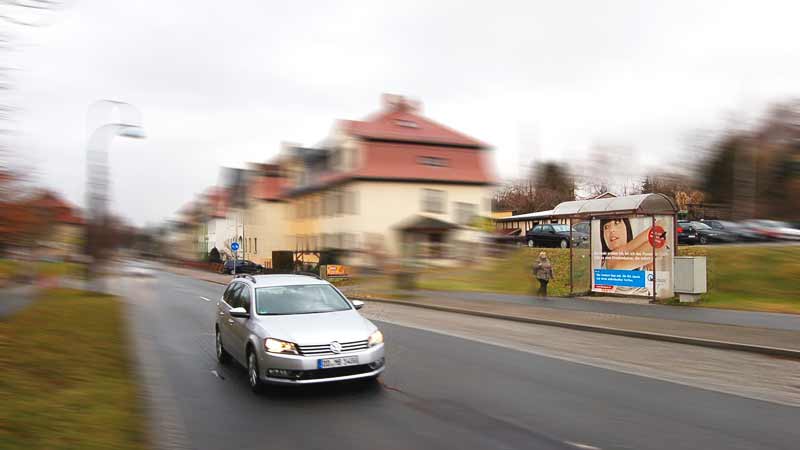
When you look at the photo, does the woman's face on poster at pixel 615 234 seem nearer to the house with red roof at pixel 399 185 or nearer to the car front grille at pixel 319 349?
the car front grille at pixel 319 349

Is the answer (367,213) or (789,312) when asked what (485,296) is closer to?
(789,312)

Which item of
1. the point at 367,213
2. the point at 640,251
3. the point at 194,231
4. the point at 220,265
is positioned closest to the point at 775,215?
the point at 640,251

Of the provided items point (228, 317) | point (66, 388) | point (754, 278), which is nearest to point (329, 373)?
point (228, 317)

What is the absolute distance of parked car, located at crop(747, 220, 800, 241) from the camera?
35.2m

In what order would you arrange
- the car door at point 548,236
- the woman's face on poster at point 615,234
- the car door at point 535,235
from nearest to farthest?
the woman's face on poster at point 615,234, the car door at point 548,236, the car door at point 535,235

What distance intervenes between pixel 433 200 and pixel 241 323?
36643mm

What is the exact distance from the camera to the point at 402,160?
4547 centimetres

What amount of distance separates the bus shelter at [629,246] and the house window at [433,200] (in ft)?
74.6

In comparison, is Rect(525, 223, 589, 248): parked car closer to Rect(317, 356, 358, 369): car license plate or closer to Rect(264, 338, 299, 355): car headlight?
Rect(317, 356, 358, 369): car license plate

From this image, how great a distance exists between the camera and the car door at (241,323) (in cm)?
920

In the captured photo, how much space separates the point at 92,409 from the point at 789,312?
16.0 meters

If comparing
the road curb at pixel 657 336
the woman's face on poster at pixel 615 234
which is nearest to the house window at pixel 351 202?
the woman's face on poster at pixel 615 234

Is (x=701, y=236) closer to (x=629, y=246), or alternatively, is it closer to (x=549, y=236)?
(x=549, y=236)

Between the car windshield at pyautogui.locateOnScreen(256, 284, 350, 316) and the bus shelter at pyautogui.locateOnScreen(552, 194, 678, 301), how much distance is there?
43.2 feet
